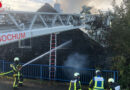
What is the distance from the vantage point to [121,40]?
25.9ft

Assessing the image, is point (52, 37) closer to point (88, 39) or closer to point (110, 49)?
point (88, 39)

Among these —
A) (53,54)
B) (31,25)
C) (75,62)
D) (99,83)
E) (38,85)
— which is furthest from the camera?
A: (53,54)

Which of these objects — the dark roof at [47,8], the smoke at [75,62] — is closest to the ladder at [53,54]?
the smoke at [75,62]

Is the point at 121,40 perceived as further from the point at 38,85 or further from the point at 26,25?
the point at 38,85

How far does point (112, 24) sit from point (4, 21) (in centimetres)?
538

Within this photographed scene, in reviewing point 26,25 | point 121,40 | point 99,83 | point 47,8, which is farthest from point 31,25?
point 47,8

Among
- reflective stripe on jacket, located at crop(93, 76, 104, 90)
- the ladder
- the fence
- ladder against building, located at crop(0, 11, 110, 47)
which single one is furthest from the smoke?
reflective stripe on jacket, located at crop(93, 76, 104, 90)

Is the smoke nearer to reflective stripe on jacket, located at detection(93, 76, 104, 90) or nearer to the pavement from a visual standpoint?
the pavement

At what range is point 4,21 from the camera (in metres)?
6.67

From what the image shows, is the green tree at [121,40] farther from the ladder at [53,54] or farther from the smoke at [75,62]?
the ladder at [53,54]

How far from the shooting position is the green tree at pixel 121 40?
753 centimetres

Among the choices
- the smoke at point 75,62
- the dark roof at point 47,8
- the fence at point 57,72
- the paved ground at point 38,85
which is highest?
the dark roof at point 47,8

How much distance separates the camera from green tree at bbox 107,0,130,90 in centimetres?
753

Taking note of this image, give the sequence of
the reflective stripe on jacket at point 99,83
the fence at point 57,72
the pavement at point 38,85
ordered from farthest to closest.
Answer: the fence at point 57,72
the pavement at point 38,85
the reflective stripe on jacket at point 99,83
